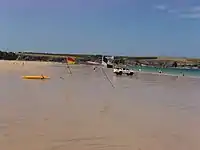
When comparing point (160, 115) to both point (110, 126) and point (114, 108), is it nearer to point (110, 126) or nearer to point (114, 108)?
point (114, 108)

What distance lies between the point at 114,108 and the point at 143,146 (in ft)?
24.5

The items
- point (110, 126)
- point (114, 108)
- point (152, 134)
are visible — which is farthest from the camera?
point (114, 108)

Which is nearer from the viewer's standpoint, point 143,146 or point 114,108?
point 143,146

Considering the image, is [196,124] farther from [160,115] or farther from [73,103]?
[73,103]

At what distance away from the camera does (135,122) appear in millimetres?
14133

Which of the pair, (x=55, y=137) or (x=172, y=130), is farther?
(x=172, y=130)

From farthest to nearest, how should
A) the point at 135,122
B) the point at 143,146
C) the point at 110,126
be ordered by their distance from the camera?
the point at 135,122, the point at 110,126, the point at 143,146

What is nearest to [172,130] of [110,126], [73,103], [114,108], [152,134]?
[152,134]

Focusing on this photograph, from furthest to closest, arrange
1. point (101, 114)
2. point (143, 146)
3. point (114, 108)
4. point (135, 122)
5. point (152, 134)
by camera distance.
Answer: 1. point (114, 108)
2. point (101, 114)
3. point (135, 122)
4. point (152, 134)
5. point (143, 146)

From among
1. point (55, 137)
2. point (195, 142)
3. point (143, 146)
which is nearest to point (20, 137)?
point (55, 137)

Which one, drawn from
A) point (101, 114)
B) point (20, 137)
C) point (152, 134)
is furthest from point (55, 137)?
point (101, 114)

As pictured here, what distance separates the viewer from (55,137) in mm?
10695

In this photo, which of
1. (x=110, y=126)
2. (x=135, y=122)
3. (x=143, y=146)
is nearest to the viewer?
(x=143, y=146)

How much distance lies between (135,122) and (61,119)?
2.73m
